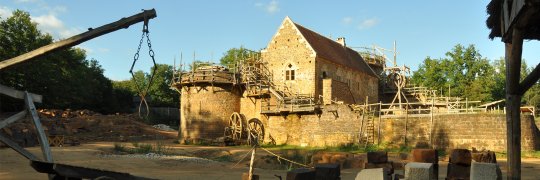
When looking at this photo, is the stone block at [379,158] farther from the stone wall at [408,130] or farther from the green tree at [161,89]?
the green tree at [161,89]

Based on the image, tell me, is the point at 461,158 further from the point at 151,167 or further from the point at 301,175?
the point at 151,167

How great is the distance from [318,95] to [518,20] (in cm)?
2784

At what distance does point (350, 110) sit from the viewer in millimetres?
30484

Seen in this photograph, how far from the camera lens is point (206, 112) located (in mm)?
34875

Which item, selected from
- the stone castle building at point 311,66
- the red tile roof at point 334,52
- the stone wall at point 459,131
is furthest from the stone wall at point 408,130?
the red tile roof at point 334,52

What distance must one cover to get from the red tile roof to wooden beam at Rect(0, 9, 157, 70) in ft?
82.4

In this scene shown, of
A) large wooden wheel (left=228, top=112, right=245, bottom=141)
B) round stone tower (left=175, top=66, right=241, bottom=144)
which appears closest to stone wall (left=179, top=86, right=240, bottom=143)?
round stone tower (left=175, top=66, right=241, bottom=144)

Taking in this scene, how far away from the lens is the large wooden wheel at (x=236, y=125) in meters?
34.2

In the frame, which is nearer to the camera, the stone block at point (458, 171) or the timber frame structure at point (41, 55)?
the stone block at point (458, 171)

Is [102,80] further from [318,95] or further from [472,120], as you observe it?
[472,120]

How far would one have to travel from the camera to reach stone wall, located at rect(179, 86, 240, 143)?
3475cm

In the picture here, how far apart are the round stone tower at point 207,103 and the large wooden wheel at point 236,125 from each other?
50 cm

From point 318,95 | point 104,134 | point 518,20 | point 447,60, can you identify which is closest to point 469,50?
point 447,60

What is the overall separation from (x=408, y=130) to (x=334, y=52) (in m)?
12.8
